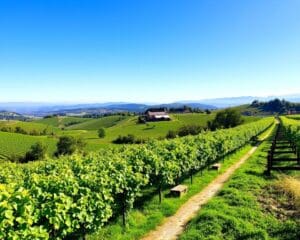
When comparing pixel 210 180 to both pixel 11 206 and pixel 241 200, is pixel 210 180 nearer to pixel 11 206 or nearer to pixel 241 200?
pixel 241 200

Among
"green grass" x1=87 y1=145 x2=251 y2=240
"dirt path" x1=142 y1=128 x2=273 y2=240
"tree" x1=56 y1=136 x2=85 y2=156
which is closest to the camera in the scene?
"green grass" x1=87 y1=145 x2=251 y2=240

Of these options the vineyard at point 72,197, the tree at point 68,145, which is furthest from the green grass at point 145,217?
the tree at point 68,145

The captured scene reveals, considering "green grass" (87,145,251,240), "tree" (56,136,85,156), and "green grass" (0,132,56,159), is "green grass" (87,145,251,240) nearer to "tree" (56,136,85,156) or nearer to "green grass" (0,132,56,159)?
"tree" (56,136,85,156)

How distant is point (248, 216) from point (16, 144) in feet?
352

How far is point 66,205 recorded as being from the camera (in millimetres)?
10133

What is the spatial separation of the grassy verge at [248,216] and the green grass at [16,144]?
92.7m

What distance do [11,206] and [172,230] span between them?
27.9ft

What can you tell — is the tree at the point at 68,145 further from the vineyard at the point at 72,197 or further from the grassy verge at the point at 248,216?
the grassy verge at the point at 248,216

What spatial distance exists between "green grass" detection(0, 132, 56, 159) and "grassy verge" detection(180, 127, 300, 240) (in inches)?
3650

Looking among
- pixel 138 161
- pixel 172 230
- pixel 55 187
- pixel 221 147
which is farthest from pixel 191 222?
pixel 221 147

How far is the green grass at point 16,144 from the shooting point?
104 meters

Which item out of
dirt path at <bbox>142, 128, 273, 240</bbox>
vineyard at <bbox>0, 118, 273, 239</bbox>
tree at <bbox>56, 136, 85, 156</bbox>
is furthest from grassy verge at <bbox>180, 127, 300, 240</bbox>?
tree at <bbox>56, 136, 85, 156</bbox>

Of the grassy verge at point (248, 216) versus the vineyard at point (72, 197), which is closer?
the vineyard at point (72, 197)

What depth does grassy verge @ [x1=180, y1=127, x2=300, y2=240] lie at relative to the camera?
13805 mm
